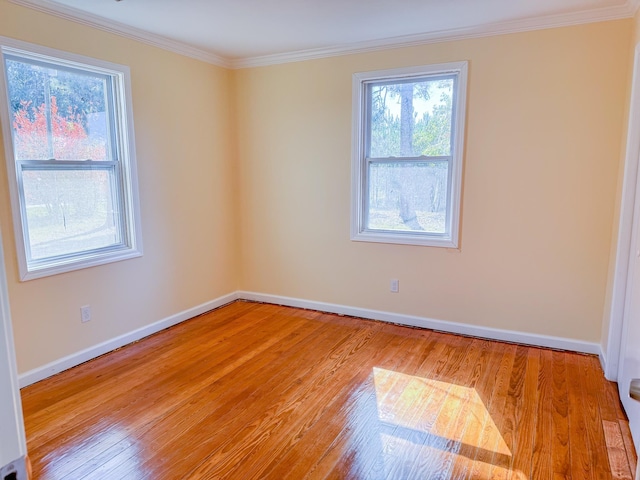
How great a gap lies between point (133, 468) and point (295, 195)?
279cm

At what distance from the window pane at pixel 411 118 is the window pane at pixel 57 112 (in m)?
2.26

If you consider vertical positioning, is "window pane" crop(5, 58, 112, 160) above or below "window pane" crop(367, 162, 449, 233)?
above

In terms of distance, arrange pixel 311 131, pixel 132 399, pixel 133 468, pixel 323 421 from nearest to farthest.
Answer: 1. pixel 133 468
2. pixel 323 421
3. pixel 132 399
4. pixel 311 131

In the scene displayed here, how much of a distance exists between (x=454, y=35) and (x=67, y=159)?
308 cm

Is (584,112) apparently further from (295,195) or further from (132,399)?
(132,399)

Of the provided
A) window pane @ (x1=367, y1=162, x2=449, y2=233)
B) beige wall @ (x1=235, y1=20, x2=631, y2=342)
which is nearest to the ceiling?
beige wall @ (x1=235, y1=20, x2=631, y2=342)

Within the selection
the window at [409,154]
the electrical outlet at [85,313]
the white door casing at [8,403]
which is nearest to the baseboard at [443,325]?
the window at [409,154]

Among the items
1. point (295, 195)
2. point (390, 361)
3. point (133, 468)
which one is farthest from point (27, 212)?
point (390, 361)

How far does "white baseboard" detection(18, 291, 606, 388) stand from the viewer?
3.01 m

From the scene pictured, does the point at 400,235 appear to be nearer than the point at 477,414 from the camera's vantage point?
No

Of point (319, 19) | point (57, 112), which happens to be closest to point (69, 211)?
point (57, 112)

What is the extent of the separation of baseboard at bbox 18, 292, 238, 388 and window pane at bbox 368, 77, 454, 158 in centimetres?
225

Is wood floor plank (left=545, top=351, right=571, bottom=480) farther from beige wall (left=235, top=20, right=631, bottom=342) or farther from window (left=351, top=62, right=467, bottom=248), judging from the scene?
window (left=351, top=62, right=467, bottom=248)

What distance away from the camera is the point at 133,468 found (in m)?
2.02
